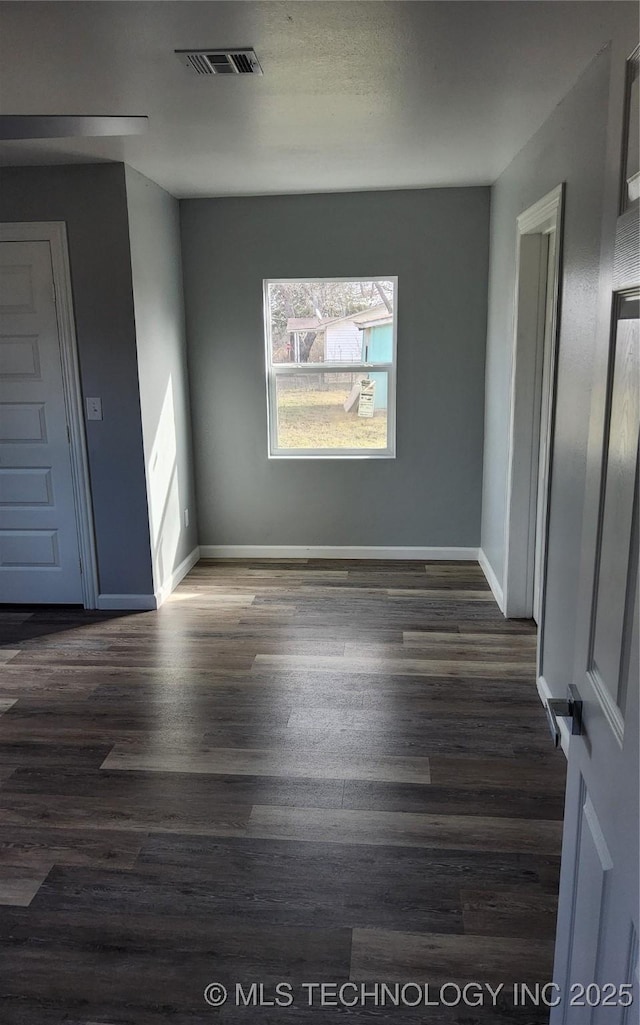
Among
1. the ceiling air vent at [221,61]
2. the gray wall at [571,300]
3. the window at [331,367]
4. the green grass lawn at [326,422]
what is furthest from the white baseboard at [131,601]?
the ceiling air vent at [221,61]

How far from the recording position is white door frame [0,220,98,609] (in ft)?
12.6

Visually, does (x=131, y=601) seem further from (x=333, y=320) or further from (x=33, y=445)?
(x=333, y=320)

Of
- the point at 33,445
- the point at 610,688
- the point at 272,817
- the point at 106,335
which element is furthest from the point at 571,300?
the point at 33,445

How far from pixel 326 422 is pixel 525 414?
5.57ft

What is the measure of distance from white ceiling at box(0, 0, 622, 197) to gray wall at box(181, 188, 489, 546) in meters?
0.87

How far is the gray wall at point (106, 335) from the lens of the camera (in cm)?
376

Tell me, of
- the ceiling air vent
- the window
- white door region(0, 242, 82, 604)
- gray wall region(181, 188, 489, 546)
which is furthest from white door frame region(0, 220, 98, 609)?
the ceiling air vent

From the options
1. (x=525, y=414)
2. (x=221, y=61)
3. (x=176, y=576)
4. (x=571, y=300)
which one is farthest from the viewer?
(x=176, y=576)

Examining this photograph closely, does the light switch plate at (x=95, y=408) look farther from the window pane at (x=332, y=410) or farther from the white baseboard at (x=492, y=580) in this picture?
the white baseboard at (x=492, y=580)

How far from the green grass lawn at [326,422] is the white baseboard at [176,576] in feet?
3.68

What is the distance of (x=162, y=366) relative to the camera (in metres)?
4.42

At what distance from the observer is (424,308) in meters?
4.72

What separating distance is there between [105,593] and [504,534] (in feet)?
8.08

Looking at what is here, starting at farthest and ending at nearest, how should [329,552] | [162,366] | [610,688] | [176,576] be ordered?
[329,552] → [176,576] → [162,366] → [610,688]
